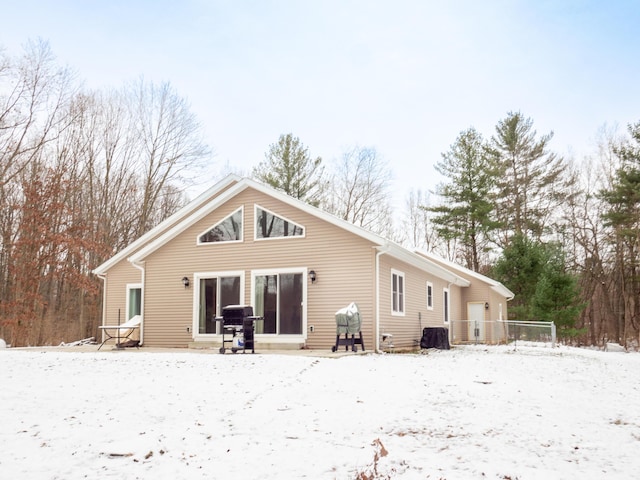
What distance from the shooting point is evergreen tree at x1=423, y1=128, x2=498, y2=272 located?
30.1 m

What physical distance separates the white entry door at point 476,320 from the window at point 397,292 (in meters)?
7.70

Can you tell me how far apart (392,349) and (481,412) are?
7205 millimetres

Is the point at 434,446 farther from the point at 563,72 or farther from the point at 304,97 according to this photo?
the point at 304,97

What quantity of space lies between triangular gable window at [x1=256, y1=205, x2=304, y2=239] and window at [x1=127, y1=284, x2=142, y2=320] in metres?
6.16

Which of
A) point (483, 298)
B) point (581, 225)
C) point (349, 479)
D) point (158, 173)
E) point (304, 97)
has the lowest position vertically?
point (349, 479)

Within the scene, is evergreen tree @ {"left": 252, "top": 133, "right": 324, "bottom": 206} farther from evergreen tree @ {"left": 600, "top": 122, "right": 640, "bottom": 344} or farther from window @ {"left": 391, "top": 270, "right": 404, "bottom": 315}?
window @ {"left": 391, "top": 270, "right": 404, "bottom": 315}

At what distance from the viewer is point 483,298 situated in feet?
75.4

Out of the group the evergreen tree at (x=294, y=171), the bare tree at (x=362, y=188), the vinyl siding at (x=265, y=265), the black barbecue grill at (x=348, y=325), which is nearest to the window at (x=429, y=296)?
the vinyl siding at (x=265, y=265)

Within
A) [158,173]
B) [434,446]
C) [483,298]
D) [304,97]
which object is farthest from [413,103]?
[434,446]

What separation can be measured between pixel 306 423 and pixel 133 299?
13934mm

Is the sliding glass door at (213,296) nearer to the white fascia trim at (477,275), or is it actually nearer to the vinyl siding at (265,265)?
the vinyl siding at (265,265)

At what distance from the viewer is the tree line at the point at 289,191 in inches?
821

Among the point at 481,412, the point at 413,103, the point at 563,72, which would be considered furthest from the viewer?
the point at 413,103

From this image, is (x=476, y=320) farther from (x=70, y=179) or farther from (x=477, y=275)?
(x=70, y=179)
